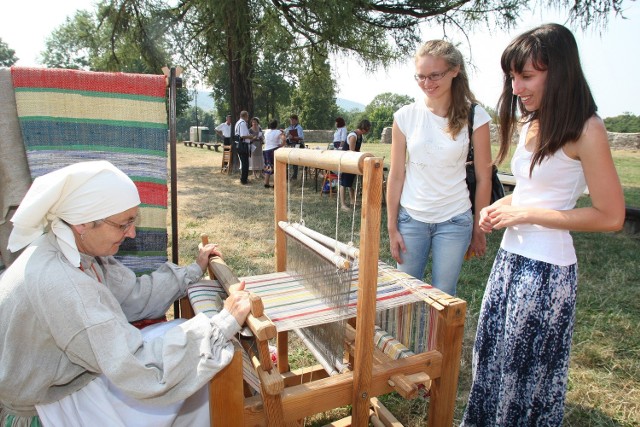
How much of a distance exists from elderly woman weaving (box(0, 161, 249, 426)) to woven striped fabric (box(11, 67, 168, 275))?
74 centimetres

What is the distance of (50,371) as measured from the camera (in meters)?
1.21

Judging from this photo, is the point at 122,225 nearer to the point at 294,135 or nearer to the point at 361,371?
the point at 361,371

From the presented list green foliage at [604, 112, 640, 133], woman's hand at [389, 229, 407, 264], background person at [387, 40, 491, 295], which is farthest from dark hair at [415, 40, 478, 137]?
green foliage at [604, 112, 640, 133]

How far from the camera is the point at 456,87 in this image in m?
1.85

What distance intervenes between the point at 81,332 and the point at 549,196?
57.2 inches

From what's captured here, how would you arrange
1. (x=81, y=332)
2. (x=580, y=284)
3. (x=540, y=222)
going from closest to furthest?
(x=81, y=332)
(x=540, y=222)
(x=580, y=284)

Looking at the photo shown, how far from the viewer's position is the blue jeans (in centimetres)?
190

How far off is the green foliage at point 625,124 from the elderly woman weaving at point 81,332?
32.1 meters

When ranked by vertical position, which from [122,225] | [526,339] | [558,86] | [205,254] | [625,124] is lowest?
[526,339]

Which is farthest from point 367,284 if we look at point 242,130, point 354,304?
point 242,130

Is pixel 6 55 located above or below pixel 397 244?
above

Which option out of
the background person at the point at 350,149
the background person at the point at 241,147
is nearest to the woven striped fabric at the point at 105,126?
the background person at the point at 350,149

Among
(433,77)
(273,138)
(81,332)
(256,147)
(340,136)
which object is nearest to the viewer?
(81,332)

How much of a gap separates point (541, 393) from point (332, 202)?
6223 mm
